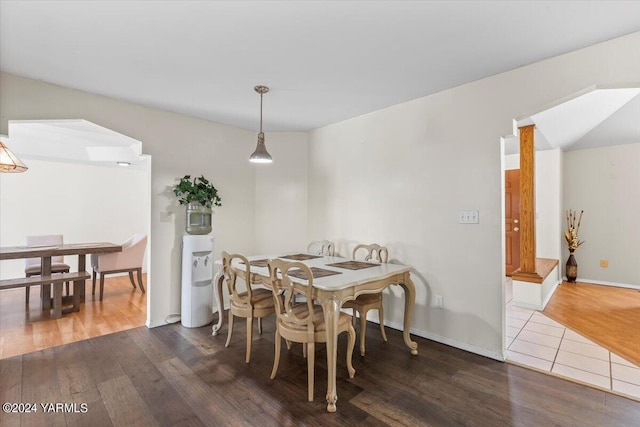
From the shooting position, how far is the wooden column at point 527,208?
379 cm

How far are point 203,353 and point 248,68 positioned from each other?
2.52 meters

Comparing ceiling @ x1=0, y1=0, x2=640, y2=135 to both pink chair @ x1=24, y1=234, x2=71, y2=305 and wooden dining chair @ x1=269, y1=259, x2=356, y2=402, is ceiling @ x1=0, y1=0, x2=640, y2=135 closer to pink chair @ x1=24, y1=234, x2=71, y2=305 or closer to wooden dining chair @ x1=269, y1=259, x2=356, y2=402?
wooden dining chair @ x1=269, y1=259, x2=356, y2=402

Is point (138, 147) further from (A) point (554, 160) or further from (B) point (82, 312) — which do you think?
(A) point (554, 160)

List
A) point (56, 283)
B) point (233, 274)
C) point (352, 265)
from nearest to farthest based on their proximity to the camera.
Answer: point (233, 274) → point (352, 265) → point (56, 283)

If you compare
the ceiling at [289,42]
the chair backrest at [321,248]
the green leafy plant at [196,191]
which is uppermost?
the ceiling at [289,42]

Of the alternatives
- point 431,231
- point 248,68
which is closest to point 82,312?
point 248,68

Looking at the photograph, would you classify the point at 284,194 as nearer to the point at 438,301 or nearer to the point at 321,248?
the point at 321,248

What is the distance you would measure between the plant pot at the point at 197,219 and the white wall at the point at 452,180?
1.73 m

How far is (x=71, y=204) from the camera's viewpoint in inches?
215

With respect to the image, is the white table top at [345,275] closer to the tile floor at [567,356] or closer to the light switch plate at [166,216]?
the light switch plate at [166,216]

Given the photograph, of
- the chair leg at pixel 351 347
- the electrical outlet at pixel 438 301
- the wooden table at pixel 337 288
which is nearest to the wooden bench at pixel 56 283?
the wooden table at pixel 337 288

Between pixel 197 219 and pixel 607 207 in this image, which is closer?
pixel 197 219

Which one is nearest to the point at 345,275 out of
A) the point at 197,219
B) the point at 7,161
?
the point at 197,219

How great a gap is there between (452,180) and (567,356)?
1.80 metres
